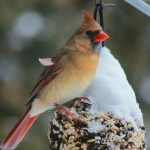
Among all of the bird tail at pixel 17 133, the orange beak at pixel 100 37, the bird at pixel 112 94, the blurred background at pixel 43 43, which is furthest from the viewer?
the blurred background at pixel 43 43

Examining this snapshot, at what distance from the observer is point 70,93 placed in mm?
3629

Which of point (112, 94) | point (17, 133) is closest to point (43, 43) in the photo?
point (17, 133)

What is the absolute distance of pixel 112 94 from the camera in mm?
3592

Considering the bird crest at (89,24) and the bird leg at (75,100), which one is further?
the bird leg at (75,100)

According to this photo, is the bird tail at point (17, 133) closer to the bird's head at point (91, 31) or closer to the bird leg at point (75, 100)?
the bird leg at point (75, 100)

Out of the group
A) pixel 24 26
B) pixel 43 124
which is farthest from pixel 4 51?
pixel 43 124

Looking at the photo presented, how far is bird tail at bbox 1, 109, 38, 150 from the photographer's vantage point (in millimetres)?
3707

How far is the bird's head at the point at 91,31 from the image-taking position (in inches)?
138

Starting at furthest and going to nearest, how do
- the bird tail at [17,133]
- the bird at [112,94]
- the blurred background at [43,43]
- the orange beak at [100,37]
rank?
the blurred background at [43,43]
the bird tail at [17,133]
the bird at [112,94]
the orange beak at [100,37]

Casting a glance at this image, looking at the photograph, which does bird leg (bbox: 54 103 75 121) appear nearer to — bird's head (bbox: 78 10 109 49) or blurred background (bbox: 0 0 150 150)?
bird's head (bbox: 78 10 109 49)

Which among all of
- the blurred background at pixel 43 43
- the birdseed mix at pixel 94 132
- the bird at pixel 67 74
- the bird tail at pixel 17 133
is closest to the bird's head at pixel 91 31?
the bird at pixel 67 74

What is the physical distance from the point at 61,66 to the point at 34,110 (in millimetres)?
220

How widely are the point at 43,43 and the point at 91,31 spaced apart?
13.7 feet

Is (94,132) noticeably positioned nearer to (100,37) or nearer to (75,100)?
(75,100)
